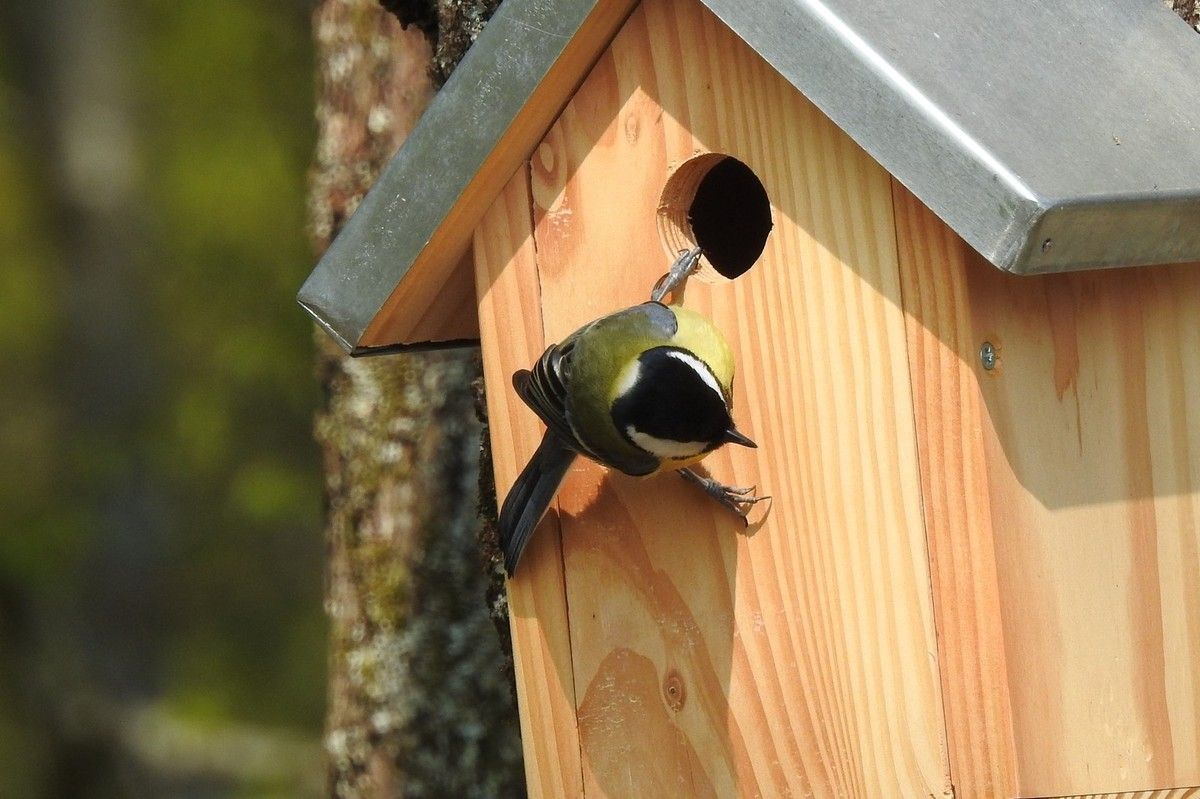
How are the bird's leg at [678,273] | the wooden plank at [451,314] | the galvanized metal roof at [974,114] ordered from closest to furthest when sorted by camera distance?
the galvanized metal roof at [974,114] → the bird's leg at [678,273] → the wooden plank at [451,314]

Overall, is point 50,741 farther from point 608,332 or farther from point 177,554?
point 608,332

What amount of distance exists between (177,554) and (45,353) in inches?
43.8

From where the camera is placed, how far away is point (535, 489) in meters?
2.10

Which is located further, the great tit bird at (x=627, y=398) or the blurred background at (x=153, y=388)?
the blurred background at (x=153, y=388)

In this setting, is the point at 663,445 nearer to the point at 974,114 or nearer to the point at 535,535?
the point at 535,535

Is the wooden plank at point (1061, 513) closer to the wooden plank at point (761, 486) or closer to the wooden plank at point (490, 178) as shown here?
the wooden plank at point (761, 486)

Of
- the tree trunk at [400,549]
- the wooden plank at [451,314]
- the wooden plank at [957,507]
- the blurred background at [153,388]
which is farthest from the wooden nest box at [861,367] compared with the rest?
the blurred background at [153,388]

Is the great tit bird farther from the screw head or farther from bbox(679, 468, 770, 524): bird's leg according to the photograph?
the screw head

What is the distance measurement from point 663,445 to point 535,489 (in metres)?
0.21

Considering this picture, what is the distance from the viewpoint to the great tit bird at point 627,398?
197cm

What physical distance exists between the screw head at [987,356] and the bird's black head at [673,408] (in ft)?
1.11

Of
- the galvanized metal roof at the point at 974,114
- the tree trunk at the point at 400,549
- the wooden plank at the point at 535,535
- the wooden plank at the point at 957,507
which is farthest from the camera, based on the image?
the tree trunk at the point at 400,549

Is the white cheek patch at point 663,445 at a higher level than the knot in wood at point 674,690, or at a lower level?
higher

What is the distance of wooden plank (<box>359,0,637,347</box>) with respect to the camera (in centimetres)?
205
